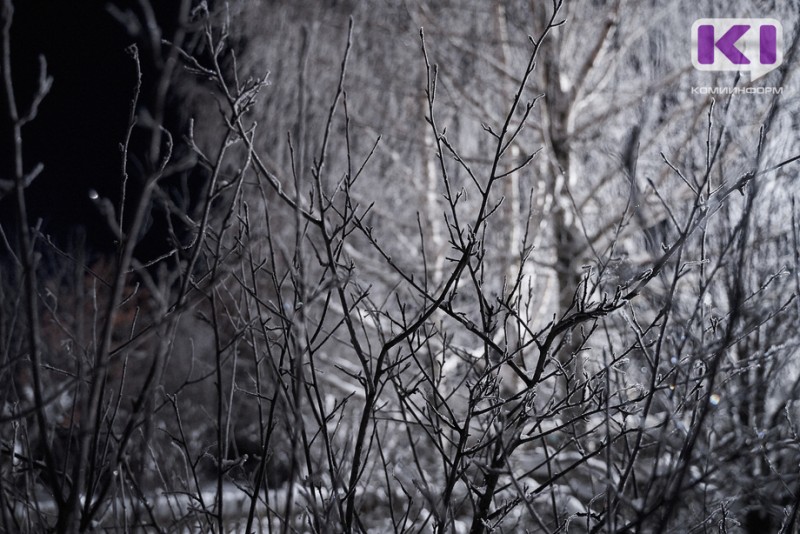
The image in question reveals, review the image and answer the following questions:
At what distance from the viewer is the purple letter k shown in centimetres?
439

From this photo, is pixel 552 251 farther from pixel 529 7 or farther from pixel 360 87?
pixel 360 87

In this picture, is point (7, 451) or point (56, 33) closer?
point (7, 451)

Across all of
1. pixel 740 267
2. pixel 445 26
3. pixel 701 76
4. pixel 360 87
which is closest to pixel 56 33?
pixel 360 87

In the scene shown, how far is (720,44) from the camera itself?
454 centimetres

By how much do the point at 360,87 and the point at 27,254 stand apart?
6415 mm

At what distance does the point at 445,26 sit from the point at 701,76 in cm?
256

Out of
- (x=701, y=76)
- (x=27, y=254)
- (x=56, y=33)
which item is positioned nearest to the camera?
(x=27, y=254)

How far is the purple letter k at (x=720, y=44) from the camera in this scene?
14.4 ft

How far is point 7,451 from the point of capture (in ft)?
3.91

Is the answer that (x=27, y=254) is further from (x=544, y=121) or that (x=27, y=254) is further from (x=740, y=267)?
(x=544, y=121)

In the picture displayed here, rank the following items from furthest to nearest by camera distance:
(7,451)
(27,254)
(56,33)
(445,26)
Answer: (56,33) < (445,26) < (7,451) < (27,254)

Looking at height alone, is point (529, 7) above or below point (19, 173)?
above

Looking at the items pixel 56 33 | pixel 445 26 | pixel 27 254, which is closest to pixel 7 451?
pixel 27 254

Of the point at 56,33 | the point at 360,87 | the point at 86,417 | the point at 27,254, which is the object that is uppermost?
the point at 56,33
